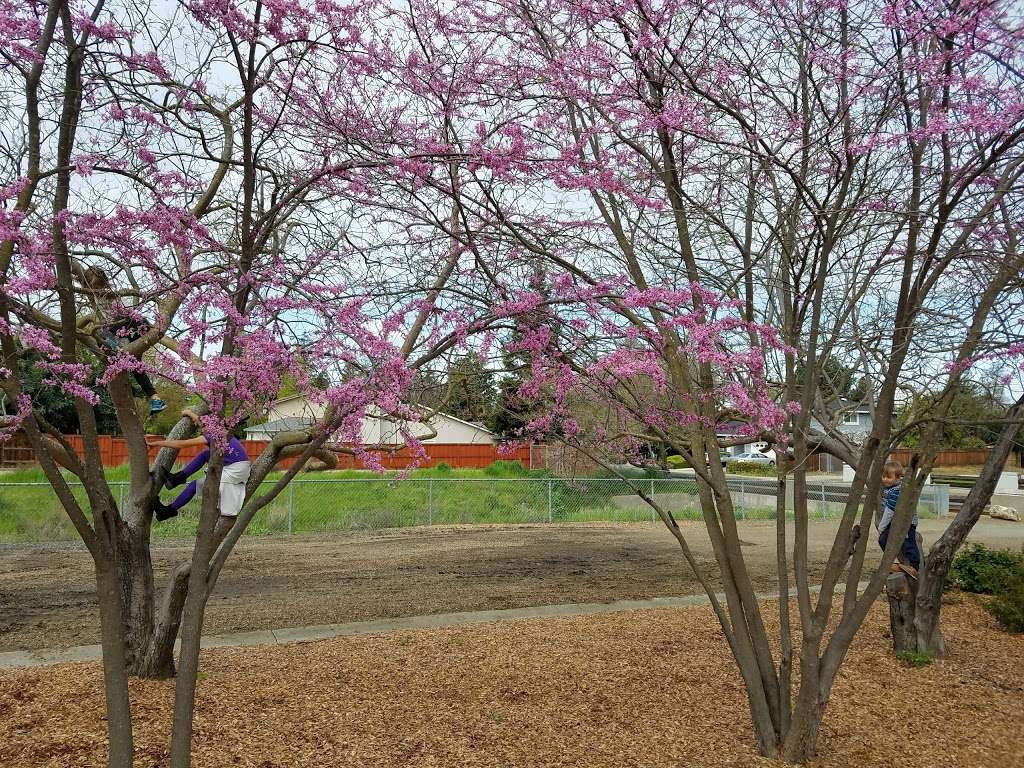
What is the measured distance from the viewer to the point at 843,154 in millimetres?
4297

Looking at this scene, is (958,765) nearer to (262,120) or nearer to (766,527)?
(262,120)

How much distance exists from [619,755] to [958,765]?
1830mm

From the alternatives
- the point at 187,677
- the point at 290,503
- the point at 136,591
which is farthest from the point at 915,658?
the point at 290,503

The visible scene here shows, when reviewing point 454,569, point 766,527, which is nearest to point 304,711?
point 454,569

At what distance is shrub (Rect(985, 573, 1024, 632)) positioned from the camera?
7.27 m

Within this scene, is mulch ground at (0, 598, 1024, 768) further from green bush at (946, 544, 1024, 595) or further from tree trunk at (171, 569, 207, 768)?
green bush at (946, 544, 1024, 595)

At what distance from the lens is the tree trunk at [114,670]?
3.12 meters

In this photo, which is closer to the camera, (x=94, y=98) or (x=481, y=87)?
(x=94, y=98)

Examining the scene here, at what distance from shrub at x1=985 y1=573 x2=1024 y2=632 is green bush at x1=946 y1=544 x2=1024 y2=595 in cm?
132

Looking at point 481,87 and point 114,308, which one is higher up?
point 481,87

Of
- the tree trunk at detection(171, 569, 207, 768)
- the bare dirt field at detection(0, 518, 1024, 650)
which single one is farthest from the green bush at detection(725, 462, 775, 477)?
the tree trunk at detection(171, 569, 207, 768)

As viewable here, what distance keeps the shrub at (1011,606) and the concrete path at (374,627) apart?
2.23 meters

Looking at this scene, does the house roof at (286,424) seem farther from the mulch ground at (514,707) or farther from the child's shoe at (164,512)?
the mulch ground at (514,707)

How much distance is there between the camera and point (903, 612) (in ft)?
21.0
